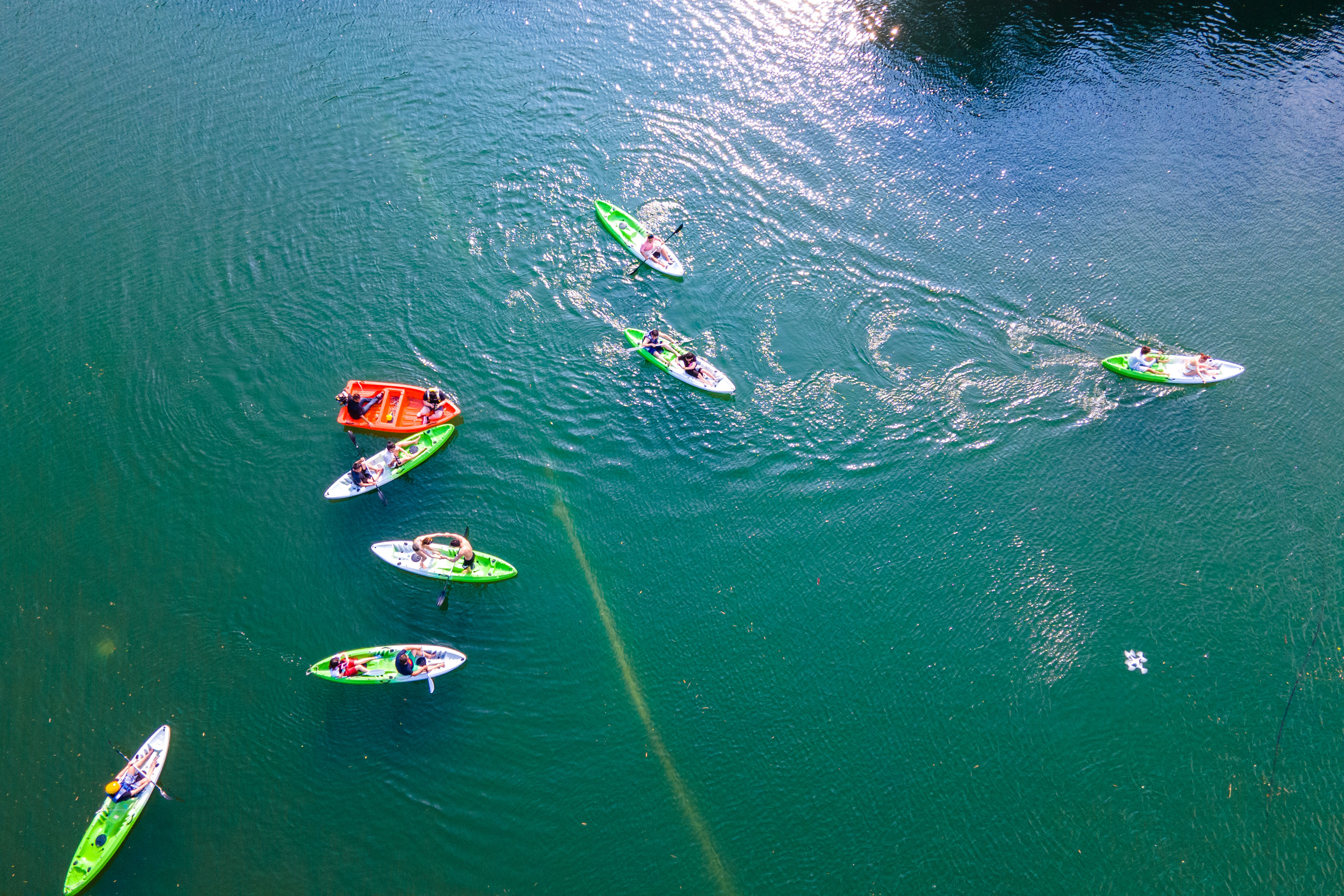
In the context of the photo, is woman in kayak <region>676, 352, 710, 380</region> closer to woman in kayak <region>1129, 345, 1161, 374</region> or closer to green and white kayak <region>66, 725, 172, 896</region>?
woman in kayak <region>1129, 345, 1161, 374</region>

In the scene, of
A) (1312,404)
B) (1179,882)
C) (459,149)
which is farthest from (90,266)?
(1312,404)

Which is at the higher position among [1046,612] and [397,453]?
[397,453]

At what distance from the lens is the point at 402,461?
2528 cm

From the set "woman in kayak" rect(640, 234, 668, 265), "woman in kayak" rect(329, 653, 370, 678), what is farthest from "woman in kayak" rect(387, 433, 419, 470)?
"woman in kayak" rect(640, 234, 668, 265)

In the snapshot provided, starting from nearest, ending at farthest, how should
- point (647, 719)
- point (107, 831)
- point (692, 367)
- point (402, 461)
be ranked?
point (107, 831) < point (647, 719) < point (402, 461) < point (692, 367)

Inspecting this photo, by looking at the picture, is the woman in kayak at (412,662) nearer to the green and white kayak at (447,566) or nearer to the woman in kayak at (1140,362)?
the green and white kayak at (447,566)

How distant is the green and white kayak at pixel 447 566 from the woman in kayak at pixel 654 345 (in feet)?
30.3

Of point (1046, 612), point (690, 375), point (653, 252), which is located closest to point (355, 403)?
point (690, 375)

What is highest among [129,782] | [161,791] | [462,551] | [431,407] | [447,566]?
[431,407]

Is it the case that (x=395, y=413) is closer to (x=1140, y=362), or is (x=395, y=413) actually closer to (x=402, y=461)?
(x=402, y=461)

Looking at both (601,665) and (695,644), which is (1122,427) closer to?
(695,644)

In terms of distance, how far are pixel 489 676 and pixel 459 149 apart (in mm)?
24127

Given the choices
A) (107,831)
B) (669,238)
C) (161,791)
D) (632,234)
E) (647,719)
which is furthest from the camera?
(669,238)

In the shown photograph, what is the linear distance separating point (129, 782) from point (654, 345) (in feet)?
65.3
